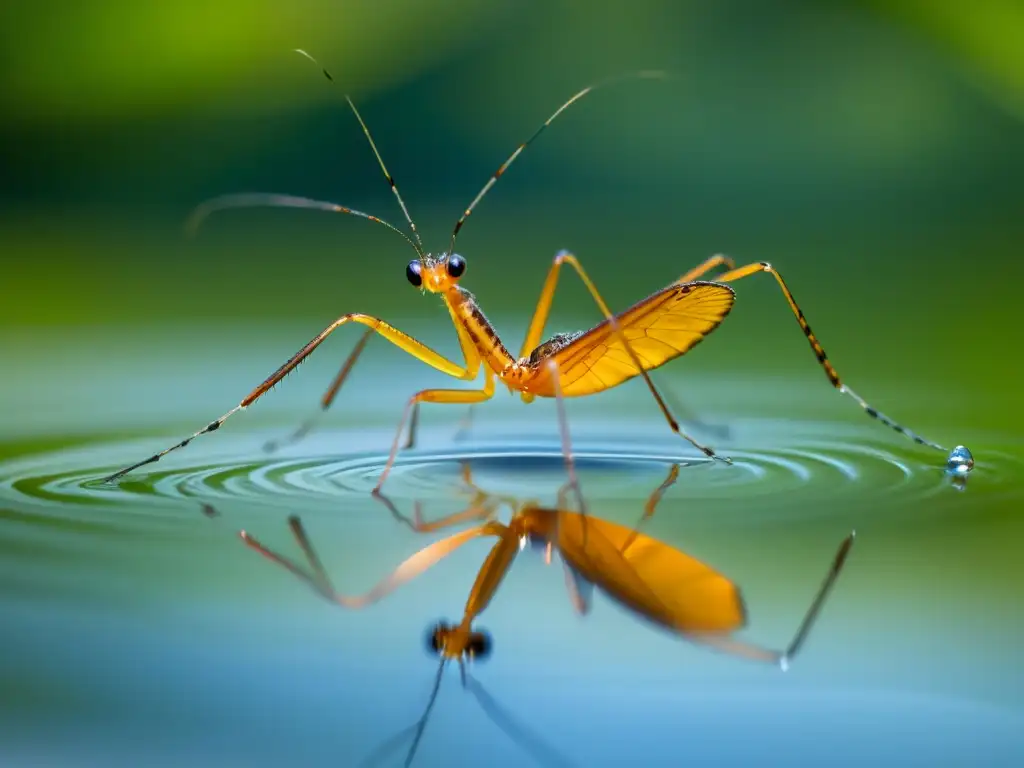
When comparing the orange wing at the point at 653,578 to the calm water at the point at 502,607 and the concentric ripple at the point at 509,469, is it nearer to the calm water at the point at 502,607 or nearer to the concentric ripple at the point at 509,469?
the calm water at the point at 502,607

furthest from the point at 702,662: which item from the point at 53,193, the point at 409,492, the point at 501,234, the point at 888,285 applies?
the point at 53,193

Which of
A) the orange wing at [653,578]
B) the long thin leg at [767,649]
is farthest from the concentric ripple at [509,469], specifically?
the long thin leg at [767,649]

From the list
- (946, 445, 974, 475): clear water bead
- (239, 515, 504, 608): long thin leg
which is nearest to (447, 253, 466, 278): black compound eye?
(239, 515, 504, 608): long thin leg

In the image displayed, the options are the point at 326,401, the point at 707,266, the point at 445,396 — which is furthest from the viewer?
the point at 326,401

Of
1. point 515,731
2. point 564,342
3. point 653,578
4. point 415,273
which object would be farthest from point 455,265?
point 515,731

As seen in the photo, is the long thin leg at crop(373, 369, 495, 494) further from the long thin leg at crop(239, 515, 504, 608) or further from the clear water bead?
the clear water bead

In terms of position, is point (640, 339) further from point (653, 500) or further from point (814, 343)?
point (653, 500)

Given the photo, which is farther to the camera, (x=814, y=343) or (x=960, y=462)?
(x=814, y=343)
